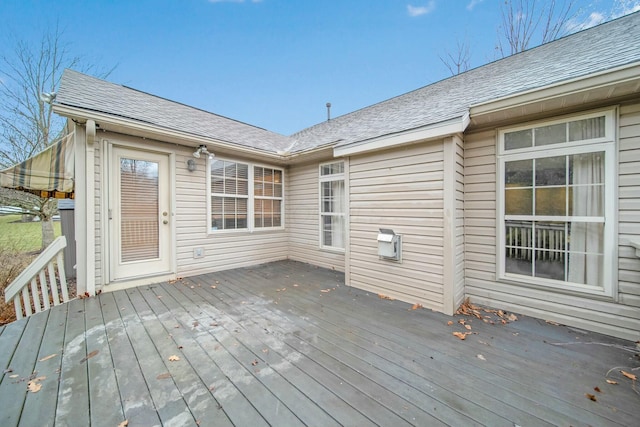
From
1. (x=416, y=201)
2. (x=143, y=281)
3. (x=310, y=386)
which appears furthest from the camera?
(x=143, y=281)

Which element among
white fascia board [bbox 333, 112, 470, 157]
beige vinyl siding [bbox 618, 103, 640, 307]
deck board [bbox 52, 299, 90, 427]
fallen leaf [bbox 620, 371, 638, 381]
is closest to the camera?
deck board [bbox 52, 299, 90, 427]

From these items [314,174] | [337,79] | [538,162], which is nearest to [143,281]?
[314,174]

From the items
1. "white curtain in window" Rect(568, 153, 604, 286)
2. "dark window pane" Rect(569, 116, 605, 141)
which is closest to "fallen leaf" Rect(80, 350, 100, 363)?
"white curtain in window" Rect(568, 153, 604, 286)

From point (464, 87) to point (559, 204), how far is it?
8.70 ft

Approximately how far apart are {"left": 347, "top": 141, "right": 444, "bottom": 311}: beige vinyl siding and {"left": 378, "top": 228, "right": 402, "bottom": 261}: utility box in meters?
0.07

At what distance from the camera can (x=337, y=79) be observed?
11.9 metres

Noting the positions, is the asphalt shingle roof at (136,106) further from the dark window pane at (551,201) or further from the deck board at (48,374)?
the dark window pane at (551,201)

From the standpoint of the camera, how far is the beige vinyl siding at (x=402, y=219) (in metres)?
3.22

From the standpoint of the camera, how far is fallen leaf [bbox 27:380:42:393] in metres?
1.75

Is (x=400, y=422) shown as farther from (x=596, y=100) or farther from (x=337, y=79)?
(x=337, y=79)

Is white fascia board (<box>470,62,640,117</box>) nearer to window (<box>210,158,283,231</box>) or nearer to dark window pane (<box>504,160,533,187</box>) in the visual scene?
dark window pane (<box>504,160,533,187</box>)

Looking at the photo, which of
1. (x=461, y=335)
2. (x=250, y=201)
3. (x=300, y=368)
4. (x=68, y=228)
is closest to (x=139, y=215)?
(x=250, y=201)

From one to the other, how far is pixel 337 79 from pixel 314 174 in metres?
8.52

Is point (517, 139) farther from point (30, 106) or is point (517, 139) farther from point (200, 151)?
point (30, 106)
